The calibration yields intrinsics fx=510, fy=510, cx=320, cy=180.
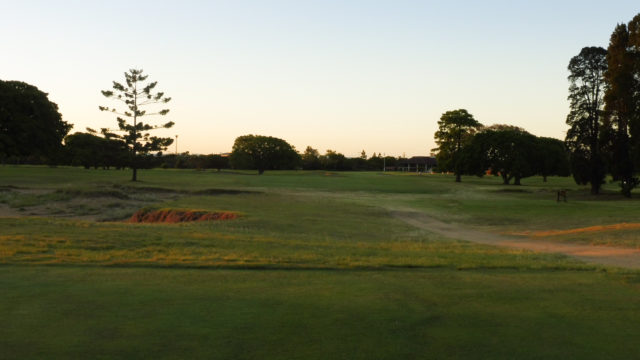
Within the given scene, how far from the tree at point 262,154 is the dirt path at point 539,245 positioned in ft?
320

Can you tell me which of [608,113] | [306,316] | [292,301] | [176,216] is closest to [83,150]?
→ [176,216]

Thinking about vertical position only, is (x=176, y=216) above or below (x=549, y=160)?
below

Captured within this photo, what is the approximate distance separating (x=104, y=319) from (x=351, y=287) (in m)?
4.02

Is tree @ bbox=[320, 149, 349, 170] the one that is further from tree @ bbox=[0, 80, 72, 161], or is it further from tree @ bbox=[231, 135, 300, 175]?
tree @ bbox=[0, 80, 72, 161]

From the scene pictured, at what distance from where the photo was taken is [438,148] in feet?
293

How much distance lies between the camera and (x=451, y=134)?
87188 mm

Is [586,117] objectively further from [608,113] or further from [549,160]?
[549,160]

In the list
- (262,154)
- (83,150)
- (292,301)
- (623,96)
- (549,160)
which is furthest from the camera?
(262,154)

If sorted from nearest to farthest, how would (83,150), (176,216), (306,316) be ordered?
(306,316) < (176,216) < (83,150)

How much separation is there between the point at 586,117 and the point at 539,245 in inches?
1583

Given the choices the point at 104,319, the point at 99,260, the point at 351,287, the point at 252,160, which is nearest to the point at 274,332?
the point at 104,319

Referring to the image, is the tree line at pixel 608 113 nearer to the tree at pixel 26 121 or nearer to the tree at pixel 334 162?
the tree at pixel 26 121

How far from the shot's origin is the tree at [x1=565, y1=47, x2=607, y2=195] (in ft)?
172

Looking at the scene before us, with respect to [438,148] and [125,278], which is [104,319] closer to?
[125,278]
